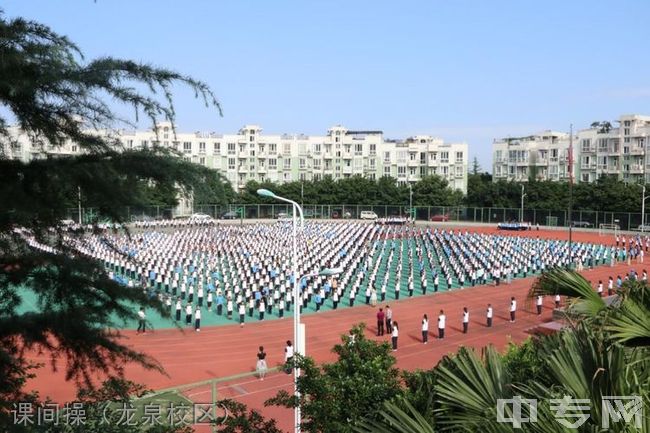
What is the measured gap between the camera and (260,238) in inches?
1484

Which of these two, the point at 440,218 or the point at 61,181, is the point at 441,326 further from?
the point at 440,218

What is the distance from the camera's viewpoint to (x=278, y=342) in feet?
54.3

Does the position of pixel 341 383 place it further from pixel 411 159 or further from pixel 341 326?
pixel 411 159

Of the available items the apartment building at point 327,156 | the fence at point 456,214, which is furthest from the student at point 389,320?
the apartment building at point 327,156

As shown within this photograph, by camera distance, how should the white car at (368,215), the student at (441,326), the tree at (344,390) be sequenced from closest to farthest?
the tree at (344,390), the student at (441,326), the white car at (368,215)

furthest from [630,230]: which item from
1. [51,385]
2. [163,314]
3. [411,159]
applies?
[163,314]

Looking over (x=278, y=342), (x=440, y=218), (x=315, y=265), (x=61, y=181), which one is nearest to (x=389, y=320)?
(x=278, y=342)

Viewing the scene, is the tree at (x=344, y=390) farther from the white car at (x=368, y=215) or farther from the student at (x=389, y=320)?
the white car at (x=368, y=215)

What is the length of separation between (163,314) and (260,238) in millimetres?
33645

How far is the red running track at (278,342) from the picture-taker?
12375 mm

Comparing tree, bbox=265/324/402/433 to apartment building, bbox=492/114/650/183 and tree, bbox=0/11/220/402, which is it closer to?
tree, bbox=0/11/220/402

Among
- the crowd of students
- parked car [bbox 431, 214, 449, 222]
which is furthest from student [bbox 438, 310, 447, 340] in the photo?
parked car [bbox 431, 214, 449, 222]

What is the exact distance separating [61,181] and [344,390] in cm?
305

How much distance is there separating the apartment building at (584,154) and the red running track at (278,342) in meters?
49.1
